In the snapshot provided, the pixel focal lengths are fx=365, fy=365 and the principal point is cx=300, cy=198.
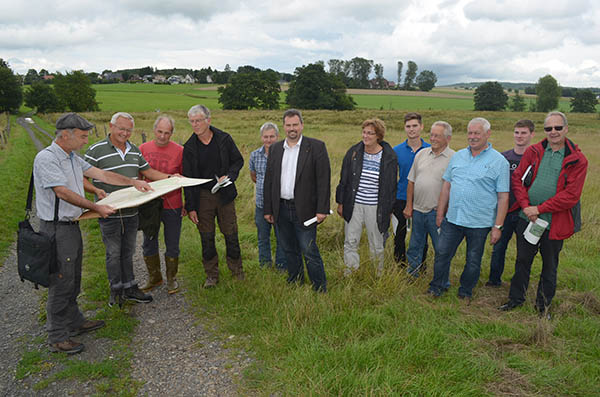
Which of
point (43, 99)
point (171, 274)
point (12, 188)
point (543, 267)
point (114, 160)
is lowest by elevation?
point (171, 274)

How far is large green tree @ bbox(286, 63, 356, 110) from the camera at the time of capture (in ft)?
205

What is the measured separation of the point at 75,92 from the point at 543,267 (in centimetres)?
6940

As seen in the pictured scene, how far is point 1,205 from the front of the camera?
8.55 meters

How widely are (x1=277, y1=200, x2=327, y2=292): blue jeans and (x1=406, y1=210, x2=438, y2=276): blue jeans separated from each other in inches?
52.5

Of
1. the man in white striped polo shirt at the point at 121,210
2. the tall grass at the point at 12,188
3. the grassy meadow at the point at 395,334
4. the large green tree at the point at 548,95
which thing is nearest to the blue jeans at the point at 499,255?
the grassy meadow at the point at 395,334

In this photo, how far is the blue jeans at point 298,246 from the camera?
170 inches

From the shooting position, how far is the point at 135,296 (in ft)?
15.0

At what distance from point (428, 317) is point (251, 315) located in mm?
1899

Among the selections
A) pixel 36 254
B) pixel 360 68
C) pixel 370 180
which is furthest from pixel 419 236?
pixel 360 68

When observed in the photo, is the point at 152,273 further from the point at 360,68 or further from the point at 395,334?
the point at 360,68

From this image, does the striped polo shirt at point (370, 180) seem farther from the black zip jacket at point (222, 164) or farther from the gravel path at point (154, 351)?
the gravel path at point (154, 351)

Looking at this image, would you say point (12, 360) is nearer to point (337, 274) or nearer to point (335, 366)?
point (335, 366)

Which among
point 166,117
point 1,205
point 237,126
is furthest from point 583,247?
point 237,126

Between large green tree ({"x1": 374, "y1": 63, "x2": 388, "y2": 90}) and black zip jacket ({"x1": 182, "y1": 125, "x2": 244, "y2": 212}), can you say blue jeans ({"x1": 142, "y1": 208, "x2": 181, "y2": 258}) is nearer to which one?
black zip jacket ({"x1": 182, "y1": 125, "x2": 244, "y2": 212})
